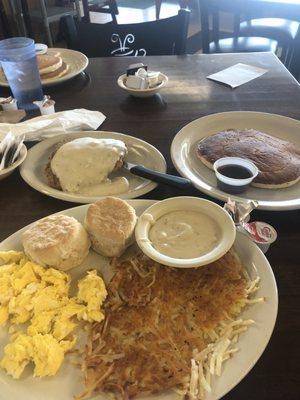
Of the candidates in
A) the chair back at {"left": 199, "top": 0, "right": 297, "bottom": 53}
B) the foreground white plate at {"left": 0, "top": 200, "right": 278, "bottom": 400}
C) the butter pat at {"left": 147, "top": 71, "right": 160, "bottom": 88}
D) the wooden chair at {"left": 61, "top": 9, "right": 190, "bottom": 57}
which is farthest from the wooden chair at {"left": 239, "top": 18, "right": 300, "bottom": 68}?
the foreground white plate at {"left": 0, "top": 200, "right": 278, "bottom": 400}

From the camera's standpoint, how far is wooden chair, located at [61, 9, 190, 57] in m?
2.39

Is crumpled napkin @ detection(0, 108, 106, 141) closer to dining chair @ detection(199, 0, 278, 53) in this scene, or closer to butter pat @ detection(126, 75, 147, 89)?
butter pat @ detection(126, 75, 147, 89)

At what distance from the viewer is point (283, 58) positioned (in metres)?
2.82

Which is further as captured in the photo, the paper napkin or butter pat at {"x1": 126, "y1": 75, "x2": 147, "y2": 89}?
the paper napkin

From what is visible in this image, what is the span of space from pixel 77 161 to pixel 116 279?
0.54 meters

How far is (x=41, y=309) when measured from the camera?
2.72 feet

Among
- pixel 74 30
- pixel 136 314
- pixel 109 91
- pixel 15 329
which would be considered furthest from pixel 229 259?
pixel 74 30

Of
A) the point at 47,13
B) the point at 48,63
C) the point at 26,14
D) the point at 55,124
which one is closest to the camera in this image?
the point at 55,124

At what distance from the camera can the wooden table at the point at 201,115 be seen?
0.77 m

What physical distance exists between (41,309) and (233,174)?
79cm

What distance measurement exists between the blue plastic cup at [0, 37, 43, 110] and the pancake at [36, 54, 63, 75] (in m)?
0.18

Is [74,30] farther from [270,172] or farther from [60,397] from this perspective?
[60,397]

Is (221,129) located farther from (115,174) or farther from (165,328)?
(165,328)

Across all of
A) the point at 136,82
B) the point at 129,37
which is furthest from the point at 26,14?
the point at 136,82
